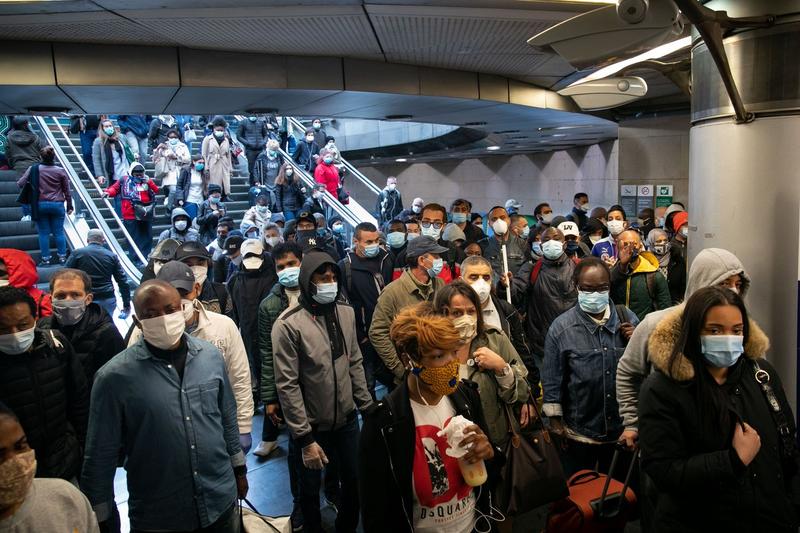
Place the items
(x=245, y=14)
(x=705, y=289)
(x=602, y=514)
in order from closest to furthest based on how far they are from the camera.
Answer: (x=705, y=289)
(x=602, y=514)
(x=245, y=14)

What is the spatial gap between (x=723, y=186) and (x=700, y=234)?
0.35m

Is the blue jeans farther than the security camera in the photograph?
Yes

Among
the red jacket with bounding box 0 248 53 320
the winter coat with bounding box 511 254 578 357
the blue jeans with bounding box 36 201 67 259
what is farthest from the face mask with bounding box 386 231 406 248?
the blue jeans with bounding box 36 201 67 259

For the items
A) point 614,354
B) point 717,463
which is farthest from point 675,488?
point 614,354

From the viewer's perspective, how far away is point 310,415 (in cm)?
346

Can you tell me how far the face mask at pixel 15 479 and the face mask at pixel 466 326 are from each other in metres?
1.97

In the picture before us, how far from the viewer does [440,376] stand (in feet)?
7.50

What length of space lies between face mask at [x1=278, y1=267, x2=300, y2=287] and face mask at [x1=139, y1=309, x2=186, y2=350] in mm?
1744

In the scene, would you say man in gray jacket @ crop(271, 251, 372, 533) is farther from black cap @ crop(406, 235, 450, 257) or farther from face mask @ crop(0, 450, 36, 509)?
face mask @ crop(0, 450, 36, 509)

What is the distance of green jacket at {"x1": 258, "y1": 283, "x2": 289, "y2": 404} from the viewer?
3684 mm

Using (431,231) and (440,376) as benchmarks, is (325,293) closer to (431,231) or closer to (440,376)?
(440,376)

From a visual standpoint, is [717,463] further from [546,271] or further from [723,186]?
[546,271]

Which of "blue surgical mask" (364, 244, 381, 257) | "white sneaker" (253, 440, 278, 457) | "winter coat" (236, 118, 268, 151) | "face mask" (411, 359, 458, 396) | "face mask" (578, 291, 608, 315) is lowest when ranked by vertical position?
"white sneaker" (253, 440, 278, 457)

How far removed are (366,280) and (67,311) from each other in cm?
254
